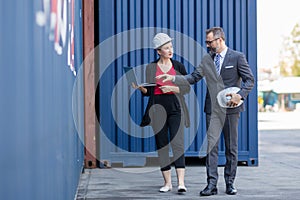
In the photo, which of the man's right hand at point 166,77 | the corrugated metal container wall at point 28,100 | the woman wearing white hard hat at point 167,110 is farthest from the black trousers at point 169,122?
the corrugated metal container wall at point 28,100

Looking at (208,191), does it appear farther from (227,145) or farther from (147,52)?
(147,52)

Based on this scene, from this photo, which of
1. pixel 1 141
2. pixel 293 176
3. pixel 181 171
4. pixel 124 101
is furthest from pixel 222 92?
pixel 1 141

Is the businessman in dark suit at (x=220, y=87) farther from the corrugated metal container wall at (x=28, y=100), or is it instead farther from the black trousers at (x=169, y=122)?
the corrugated metal container wall at (x=28, y=100)

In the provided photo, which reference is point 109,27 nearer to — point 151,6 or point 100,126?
point 151,6

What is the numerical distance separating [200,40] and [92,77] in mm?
1871

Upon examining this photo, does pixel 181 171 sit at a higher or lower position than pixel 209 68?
lower

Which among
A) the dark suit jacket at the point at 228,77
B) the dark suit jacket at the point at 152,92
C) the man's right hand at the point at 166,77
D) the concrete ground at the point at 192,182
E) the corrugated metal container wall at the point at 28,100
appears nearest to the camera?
the corrugated metal container wall at the point at 28,100

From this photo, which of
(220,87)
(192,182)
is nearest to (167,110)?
(220,87)

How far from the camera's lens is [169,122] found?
26.0 ft

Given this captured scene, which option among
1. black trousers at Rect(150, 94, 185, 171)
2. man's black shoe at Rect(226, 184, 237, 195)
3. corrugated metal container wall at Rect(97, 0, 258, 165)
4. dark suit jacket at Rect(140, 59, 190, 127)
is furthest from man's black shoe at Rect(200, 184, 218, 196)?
corrugated metal container wall at Rect(97, 0, 258, 165)

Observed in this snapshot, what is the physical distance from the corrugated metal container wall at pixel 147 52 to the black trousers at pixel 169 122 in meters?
3.04

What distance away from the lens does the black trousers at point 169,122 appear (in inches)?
312

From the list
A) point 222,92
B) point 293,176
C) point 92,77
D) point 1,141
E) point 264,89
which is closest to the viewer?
point 1,141

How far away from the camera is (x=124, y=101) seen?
11055mm
